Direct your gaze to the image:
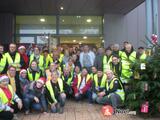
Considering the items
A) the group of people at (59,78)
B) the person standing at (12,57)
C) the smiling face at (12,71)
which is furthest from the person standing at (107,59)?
the smiling face at (12,71)

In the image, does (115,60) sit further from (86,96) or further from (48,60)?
(48,60)

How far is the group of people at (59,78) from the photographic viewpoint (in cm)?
1082

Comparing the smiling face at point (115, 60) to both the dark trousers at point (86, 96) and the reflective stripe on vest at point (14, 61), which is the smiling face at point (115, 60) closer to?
the dark trousers at point (86, 96)

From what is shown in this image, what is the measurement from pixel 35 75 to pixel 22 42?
1066cm

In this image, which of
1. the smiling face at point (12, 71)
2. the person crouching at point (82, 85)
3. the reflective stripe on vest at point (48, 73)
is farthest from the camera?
the person crouching at point (82, 85)

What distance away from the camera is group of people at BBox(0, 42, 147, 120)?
10.8m

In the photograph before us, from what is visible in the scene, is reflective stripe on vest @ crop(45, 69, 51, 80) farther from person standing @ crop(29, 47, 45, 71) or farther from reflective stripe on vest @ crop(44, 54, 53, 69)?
reflective stripe on vest @ crop(44, 54, 53, 69)

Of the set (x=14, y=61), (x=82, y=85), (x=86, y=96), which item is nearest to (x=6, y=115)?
(x=14, y=61)

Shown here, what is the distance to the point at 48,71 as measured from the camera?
40.5ft

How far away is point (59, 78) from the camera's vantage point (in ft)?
38.5

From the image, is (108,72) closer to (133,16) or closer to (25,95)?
(25,95)

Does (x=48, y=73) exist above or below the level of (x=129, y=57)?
below

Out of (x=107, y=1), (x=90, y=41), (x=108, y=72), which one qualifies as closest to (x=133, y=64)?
(x=108, y=72)

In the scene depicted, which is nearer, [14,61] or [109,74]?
[109,74]
